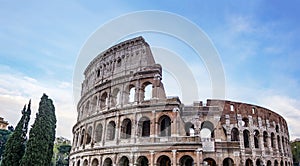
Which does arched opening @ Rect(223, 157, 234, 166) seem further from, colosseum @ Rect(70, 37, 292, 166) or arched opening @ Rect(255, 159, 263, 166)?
arched opening @ Rect(255, 159, 263, 166)

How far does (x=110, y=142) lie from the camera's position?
20.1 m

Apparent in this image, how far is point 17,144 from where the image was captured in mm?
19172

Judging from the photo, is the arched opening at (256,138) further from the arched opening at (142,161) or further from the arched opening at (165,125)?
the arched opening at (142,161)

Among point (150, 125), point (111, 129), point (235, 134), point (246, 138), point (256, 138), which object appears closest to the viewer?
point (150, 125)

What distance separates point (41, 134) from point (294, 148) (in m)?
43.9

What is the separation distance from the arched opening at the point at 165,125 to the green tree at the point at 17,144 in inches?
440

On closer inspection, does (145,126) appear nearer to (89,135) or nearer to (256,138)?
(89,135)

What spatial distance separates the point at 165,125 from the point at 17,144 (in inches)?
467

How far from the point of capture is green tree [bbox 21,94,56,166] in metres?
16.6

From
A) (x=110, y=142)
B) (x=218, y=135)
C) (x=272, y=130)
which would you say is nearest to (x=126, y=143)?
(x=110, y=142)

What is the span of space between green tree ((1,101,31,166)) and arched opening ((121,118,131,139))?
8.04 metres

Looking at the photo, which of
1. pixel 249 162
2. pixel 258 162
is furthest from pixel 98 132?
pixel 258 162

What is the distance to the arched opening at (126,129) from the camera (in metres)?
20.0

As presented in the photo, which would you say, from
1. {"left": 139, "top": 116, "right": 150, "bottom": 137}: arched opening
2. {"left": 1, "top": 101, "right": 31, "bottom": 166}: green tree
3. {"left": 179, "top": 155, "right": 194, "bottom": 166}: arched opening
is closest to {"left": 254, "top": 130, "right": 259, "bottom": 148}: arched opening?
{"left": 179, "top": 155, "right": 194, "bottom": 166}: arched opening
